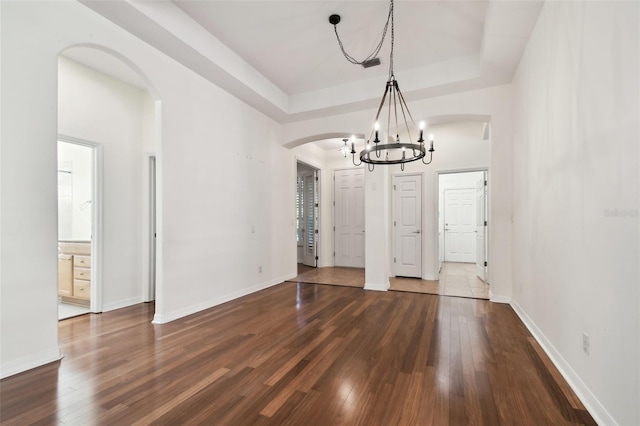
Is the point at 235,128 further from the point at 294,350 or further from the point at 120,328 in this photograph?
the point at 294,350

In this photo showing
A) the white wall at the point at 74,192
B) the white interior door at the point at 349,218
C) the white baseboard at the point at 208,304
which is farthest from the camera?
the white interior door at the point at 349,218

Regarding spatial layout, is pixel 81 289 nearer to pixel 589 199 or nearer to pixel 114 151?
pixel 114 151

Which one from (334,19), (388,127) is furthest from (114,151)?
(388,127)

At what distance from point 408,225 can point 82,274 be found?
5.68 m

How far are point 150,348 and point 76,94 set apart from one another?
3312mm

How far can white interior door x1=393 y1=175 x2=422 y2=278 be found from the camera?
20.2 ft

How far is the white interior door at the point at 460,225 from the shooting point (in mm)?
8633

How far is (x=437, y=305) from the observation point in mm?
4043

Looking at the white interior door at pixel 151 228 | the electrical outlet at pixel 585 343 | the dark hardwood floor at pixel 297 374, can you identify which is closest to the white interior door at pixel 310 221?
the white interior door at pixel 151 228

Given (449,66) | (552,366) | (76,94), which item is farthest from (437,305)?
(76,94)

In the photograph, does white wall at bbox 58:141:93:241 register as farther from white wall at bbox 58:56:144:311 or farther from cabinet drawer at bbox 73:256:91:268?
white wall at bbox 58:56:144:311

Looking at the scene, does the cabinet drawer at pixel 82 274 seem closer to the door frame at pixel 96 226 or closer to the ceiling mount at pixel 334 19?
the door frame at pixel 96 226

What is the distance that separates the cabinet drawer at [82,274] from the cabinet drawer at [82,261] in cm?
6

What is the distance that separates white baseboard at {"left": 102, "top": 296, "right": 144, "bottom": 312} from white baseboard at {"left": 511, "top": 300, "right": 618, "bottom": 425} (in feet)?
16.3
